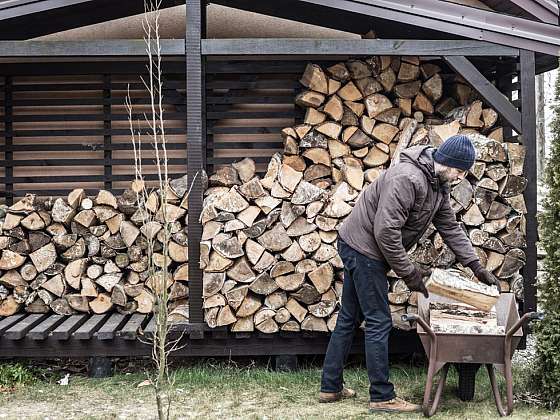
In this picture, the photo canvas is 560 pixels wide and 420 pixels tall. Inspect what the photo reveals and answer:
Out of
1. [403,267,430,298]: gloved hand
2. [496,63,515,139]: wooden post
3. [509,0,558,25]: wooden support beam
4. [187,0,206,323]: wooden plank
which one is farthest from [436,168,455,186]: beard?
[509,0,558,25]: wooden support beam

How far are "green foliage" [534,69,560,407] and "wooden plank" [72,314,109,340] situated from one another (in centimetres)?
310

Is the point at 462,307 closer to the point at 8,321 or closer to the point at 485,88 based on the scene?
the point at 485,88

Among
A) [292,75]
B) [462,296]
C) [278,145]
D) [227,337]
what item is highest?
[292,75]

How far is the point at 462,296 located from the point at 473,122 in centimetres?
174

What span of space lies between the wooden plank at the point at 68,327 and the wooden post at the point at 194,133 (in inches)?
37.4

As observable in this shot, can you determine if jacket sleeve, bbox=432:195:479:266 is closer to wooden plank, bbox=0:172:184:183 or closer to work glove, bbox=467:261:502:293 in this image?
work glove, bbox=467:261:502:293

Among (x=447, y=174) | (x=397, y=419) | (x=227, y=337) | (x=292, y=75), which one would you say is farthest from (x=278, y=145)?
(x=397, y=419)

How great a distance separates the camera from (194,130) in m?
4.70

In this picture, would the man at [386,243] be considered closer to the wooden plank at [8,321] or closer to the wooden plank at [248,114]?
the wooden plank at [248,114]

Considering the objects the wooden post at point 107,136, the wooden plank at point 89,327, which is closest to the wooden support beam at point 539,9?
the wooden post at point 107,136

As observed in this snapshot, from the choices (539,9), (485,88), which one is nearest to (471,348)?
(485,88)

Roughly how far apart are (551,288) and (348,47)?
Result: 216 centimetres

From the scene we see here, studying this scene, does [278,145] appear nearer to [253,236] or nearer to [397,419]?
[253,236]

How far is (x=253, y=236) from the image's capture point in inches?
191
